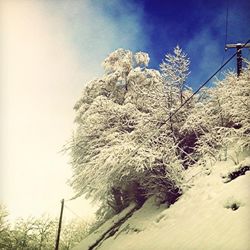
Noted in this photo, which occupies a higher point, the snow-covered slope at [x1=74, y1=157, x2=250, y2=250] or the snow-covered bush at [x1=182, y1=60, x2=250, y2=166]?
the snow-covered bush at [x1=182, y1=60, x2=250, y2=166]

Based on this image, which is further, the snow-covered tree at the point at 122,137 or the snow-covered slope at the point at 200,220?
the snow-covered tree at the point at 122,137

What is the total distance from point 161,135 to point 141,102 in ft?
10.5

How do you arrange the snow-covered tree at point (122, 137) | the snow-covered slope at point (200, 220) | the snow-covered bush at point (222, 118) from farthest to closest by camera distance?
the snow-covered tree at point (122, 137) → the snow-covered bush at point (222, 118) → the snow-covered slope at point (200, 220)

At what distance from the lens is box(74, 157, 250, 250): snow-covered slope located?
9.37 m

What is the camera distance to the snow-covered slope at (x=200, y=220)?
30.7 ft

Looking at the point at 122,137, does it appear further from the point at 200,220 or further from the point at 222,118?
the point at 200,220

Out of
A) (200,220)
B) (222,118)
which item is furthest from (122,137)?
(200,220)

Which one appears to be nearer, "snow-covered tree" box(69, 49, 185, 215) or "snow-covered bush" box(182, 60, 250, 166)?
"snow-covered bush" box(182, 60, 250, 166)

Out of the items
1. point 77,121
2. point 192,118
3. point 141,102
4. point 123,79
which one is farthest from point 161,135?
point 77,121

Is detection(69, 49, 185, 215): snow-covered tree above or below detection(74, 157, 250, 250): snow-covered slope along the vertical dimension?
above

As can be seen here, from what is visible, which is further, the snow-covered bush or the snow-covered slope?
the snow-covered bush

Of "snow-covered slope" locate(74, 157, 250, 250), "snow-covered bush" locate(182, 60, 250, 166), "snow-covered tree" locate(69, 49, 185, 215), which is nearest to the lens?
"snow-covered slope" locate(74, 157, 250, 250)

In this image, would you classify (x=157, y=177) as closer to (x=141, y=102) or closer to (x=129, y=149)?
(x=129, y=149)

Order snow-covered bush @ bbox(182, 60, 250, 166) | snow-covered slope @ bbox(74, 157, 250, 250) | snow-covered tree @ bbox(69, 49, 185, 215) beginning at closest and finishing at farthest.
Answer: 1. snow-covered slope @ bbox(74, 157, 250, 250)
2. snow-covered bush @ bbox(182, 60, 250, 166)
3. snow-covered tree @ bbox(69, 49, 185, 215)
